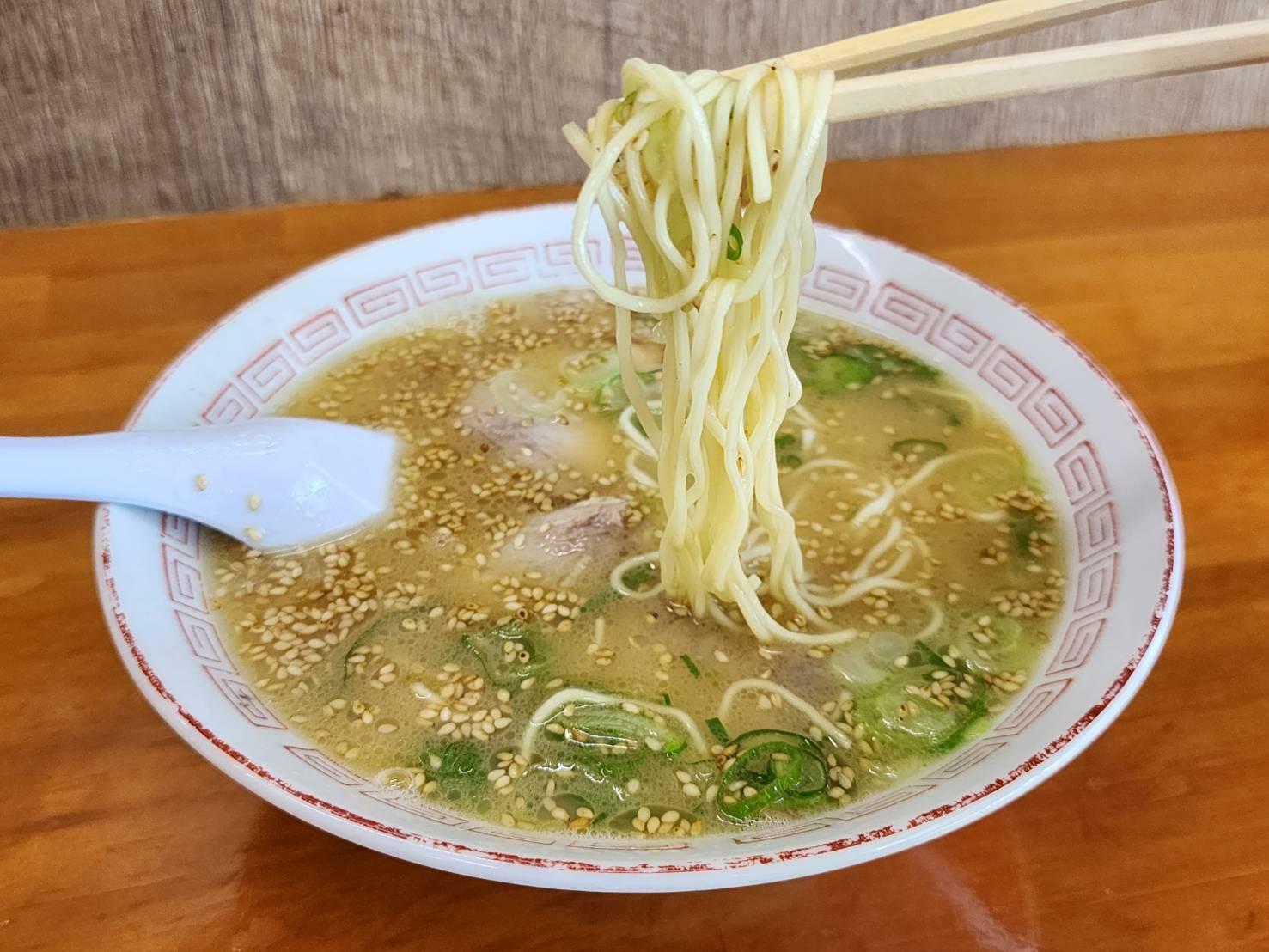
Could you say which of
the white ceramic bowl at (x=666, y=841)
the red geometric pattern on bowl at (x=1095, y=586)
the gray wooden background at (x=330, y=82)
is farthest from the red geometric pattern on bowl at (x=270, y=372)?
the red geometric pattern on bowl at (x=1095, y=586)

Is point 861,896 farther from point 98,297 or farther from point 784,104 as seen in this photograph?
point 98,297

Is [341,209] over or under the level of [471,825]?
over

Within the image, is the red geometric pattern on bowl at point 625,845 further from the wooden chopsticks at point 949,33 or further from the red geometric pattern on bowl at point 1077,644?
the wooden chopsticks at point 949,33

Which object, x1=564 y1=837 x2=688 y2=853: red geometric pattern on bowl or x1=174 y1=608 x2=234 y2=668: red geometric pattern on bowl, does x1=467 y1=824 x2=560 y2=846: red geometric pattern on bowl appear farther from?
x1=174 y1=608 x2=234 y2=668: red geometric pattern on bowl

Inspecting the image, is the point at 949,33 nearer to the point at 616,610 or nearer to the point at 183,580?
the point at 616,610

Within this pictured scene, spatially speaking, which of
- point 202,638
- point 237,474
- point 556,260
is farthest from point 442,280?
point 202,638

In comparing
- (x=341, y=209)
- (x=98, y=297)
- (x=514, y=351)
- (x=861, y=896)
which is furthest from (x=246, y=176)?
(x=861, y=896)
